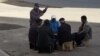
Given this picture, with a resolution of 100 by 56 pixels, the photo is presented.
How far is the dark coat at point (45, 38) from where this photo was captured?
39.4 feet

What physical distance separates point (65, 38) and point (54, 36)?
37 centimetres

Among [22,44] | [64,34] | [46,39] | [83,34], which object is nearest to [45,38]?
[46,39]

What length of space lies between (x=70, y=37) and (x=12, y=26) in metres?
7.52

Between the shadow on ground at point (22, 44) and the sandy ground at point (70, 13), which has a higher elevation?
the sandy ground at point (70, 13)

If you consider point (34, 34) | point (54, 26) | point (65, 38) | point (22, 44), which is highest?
point (54, 26)

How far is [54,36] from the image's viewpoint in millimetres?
12453

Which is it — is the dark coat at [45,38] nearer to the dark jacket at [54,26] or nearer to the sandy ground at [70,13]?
the dark jacket at [54,26]

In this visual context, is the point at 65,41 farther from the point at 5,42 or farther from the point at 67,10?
the point at 67,10

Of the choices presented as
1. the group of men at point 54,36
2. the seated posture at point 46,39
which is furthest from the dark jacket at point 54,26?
the seated posture at point 46,39

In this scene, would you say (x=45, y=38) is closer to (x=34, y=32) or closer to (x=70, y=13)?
(x=34, y=32)

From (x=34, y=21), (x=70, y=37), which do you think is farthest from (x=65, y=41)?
(x=34, y=21)

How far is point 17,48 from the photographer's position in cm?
1322

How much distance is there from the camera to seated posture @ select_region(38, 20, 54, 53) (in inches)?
473

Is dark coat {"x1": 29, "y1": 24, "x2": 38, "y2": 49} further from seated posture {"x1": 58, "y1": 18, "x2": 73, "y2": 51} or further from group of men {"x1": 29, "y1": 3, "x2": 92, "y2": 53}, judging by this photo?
seated posture {"x1": 58, "y1": 18, "x2": 73, "y2": 51}
